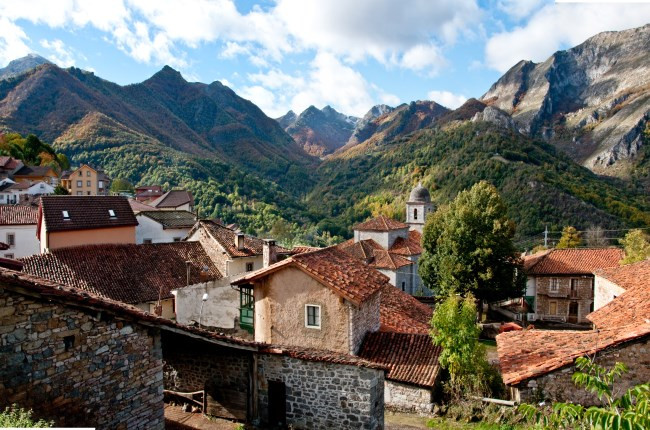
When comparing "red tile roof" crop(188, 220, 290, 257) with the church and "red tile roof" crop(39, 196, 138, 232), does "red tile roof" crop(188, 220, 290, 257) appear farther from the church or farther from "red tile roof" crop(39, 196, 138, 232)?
the church

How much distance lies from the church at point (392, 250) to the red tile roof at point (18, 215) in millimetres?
26266

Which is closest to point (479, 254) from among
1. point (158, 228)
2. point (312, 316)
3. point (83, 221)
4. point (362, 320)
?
point (362, 320)

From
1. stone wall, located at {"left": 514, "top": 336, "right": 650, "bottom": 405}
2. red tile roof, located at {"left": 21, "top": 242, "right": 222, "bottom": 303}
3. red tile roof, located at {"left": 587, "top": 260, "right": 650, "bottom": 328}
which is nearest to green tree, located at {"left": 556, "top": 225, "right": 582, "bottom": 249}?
red tile roof, located at {"left": 587, "top": 260, "right": 650, "bottom": 328}

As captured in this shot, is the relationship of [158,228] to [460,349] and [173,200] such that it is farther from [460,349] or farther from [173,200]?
[460,349]

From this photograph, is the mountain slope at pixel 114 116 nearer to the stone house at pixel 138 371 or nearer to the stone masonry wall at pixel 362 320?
the stone masonry wall at pixel 362 320

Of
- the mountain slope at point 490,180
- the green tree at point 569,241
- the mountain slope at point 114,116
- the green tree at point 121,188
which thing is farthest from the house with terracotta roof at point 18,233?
the mountain slope at point 114,116

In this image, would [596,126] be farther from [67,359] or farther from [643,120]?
[67,359]

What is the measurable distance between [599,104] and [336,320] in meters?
191

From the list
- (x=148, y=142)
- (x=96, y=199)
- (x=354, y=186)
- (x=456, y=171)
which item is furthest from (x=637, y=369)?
(x=354, y=186)

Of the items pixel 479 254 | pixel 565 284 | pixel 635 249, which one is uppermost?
pixel 635 249

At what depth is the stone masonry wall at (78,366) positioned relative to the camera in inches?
245

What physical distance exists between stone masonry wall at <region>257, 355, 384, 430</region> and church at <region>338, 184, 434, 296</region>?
29.6 meters

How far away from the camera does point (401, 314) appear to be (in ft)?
68.3

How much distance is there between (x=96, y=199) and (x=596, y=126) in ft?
535
